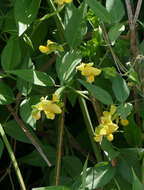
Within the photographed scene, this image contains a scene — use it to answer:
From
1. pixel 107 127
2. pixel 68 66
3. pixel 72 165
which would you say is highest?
Answer: pixel 68 66

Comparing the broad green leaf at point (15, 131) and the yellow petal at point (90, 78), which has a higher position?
the yellow petal at point (90, 78)

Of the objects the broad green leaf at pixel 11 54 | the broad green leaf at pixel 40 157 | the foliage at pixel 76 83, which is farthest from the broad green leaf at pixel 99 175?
the broad green leaf at pixel 11 54

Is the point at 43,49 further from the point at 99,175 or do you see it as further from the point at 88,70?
the point at 99,175

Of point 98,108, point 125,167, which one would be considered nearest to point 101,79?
point 98,108

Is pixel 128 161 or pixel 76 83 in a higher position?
pixel 76 83

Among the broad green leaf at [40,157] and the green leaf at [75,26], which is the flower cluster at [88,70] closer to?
the green leaf at [75,26]

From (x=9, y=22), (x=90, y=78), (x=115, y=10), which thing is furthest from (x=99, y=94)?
(x=9, y=22)
